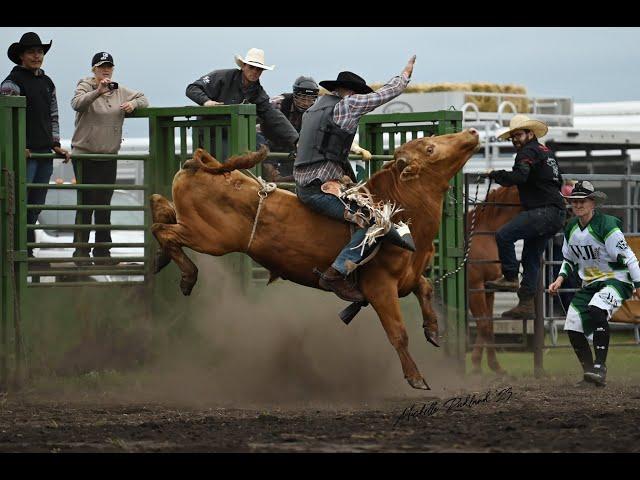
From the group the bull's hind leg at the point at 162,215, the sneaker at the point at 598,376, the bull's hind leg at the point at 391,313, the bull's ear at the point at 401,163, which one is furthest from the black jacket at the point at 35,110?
the sneaker at the point at 598,376

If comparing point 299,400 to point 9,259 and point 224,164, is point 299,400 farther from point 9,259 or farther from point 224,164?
point 9,259

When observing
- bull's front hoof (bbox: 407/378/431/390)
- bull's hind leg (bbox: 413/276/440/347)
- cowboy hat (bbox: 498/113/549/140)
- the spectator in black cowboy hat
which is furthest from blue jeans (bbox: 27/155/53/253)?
cowboy hat (bbox: 498/113/549/140)

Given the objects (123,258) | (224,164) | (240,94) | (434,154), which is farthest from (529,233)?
(123,258)

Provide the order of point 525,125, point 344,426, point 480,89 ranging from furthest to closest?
point 480,89
point 525,125
point 344,426

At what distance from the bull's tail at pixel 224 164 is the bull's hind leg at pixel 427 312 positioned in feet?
5.03

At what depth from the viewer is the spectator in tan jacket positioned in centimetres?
1112

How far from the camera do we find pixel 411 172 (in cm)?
990

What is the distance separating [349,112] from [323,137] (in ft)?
0.93

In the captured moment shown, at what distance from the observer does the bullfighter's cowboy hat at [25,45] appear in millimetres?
10789

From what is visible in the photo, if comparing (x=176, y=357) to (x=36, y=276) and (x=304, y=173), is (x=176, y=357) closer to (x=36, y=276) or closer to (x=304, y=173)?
(x=36, y=276)

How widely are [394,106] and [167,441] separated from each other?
12.2m

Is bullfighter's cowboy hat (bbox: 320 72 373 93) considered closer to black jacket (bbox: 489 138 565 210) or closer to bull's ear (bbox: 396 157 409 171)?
bull's ear (bbox: 396 157 409 171)

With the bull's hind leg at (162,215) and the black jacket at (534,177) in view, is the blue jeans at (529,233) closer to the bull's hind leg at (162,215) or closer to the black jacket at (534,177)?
the black jacket at (534,177)

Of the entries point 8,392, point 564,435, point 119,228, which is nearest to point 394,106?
point 119,228
